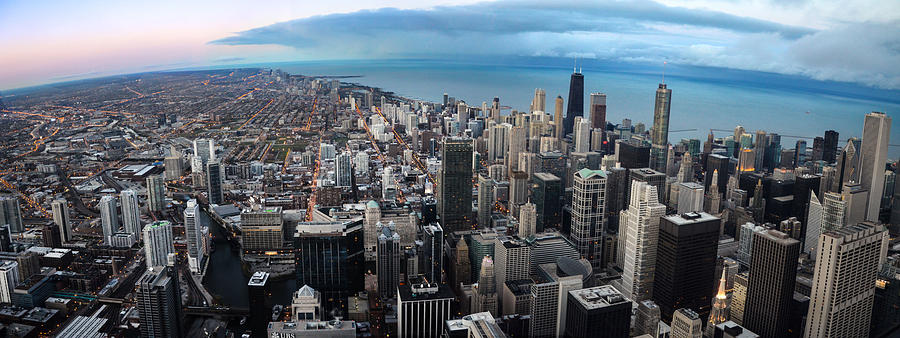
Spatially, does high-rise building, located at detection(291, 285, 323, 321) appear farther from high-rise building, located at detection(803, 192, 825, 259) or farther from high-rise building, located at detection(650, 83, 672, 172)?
high-rise building, located at detection(650, 83, 672, 172)

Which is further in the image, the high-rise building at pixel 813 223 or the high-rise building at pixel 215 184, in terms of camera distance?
the high-rise building at pixel 215 184

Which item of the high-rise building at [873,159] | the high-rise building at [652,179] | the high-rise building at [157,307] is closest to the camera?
the high-rise building at [157,307]

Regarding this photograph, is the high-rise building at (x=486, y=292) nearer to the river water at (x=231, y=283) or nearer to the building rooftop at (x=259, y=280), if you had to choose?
the river water at (x=231, y=283)

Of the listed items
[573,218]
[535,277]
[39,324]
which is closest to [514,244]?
[535,277]

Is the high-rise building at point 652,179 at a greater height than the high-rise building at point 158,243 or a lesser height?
greater

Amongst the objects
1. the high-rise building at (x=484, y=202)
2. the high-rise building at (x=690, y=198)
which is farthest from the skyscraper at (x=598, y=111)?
the high-rise building at (x=484, y=202)

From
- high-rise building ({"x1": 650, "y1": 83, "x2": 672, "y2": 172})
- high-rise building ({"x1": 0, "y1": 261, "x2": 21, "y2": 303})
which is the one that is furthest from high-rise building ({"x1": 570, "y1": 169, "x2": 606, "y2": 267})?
high-rise building ({"x1": 0, "y1": 261, "x2": 21, "y2": 303})
